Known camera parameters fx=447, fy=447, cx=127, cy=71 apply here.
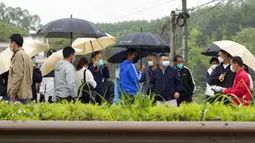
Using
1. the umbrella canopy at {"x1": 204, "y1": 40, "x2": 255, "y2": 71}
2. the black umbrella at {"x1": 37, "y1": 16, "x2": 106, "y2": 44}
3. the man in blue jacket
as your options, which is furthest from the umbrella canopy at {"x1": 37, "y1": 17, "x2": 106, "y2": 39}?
the umbrella canopy at {"x1": 204, "y1": 40, "x2": 255, "y2": 71}

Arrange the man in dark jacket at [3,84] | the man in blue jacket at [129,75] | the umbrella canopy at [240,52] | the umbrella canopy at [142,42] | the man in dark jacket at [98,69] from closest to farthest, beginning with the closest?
1. the man in dark jacket at [3,84]
2. the man in blue jacket at [129,75]
3. the umbrella canopy at [240,52]
4. the man in dark jacket at [98,69]
5. the umbrella canopy at [142,42]

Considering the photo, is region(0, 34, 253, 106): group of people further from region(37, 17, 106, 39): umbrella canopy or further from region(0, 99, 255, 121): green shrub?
region(0, 99, 255, 121): green shrub

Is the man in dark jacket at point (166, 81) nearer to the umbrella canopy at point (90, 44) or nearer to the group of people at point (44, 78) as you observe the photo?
the group of people at point (44, 78)

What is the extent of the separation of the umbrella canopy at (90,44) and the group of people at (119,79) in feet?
3.69

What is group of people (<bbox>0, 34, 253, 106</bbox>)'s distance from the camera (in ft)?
22.7

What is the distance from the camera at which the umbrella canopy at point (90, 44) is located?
10586 millimetres

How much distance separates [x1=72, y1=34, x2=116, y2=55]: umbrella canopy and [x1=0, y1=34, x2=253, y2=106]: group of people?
113 cm

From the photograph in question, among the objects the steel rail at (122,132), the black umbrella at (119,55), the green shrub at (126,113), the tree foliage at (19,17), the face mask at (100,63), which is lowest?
the steel rail at (122,132)

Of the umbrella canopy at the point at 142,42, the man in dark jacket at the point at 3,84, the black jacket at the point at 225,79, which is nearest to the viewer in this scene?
the man in dark jacket at the point at 3,84

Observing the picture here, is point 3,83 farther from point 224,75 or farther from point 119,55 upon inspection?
point 119,55

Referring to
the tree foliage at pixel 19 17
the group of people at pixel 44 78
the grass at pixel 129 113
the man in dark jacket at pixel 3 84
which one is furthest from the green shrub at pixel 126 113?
the tree foliage at pixel 19 17

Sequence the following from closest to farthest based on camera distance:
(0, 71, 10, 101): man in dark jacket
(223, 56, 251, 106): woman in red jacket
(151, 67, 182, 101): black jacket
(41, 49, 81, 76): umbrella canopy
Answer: (223, 56, 251, 106): woman in red jacket
(0, 71, 10, 101): man in dark jacket
(151, 67, 182, 101): black jacket
(41, 49, 81, 76): umbrella canopy
